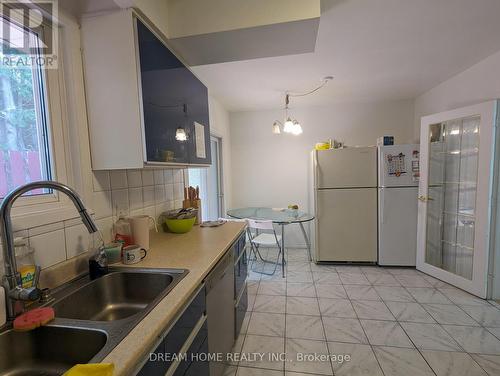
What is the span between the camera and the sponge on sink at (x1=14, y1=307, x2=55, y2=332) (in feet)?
2.52

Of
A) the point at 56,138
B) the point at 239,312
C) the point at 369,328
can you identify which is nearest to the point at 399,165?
the point at 369,328

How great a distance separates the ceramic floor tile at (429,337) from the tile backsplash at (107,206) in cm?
216

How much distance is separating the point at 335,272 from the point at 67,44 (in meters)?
3.20

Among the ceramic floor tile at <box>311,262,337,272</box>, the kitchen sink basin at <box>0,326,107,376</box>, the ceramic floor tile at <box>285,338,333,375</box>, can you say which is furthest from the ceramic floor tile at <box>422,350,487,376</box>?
the kitchen sink basin at <box>0,326,107,376</box>

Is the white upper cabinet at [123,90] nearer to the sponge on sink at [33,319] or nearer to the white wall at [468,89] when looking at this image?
the sponge on sink at [33,319]

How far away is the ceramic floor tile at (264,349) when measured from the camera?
65.6 inches

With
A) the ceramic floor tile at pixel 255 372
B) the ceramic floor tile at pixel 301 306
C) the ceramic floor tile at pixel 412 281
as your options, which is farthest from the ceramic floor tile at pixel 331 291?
the ceramic floor tile at pixel 255 372

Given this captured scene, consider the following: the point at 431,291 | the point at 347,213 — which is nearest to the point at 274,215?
the point at 347,213

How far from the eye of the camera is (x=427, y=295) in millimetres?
2441

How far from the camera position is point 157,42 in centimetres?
133

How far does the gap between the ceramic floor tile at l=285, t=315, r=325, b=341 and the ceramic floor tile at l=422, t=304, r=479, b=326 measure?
100cm

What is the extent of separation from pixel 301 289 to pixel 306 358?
3.14 feet

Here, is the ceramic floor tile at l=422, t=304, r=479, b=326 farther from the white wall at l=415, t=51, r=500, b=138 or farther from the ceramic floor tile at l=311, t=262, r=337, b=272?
the white wall at l=415, t=51, r=500, b=138

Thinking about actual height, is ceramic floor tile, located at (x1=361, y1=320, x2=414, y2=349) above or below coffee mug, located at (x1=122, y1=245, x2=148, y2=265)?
below
